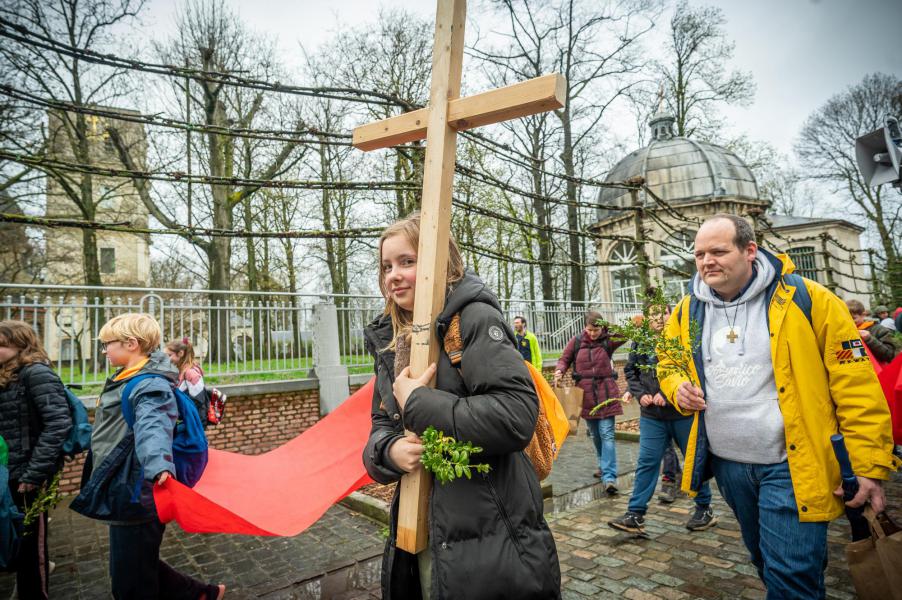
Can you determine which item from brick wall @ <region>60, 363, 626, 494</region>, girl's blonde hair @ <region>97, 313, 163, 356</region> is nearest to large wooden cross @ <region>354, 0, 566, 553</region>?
girl's blonde hair @ <region>97, 313, 163, 356</region>

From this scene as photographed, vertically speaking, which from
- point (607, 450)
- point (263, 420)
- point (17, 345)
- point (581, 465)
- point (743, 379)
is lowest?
point (581, 465)

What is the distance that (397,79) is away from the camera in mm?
15016

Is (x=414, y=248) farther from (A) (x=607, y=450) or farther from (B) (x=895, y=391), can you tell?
(A) (x=607, y=450)

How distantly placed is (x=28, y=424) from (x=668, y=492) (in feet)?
20.3

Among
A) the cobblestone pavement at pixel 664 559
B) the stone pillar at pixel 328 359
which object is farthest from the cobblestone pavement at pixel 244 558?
the stone pillar at pixel 328 359

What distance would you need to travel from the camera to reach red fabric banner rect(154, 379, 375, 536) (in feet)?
Result: 9.21

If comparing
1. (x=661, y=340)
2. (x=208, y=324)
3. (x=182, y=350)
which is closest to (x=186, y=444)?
(x=182, y=350)

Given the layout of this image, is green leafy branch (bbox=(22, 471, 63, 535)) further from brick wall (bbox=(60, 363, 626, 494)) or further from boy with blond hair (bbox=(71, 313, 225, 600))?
brick wall (bbox=(60, 363, 626, 494))

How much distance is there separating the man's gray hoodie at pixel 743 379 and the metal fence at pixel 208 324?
16.6ft

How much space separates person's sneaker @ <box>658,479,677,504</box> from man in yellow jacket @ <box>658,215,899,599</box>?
358 centimetres

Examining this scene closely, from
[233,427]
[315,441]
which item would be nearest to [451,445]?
[315,441]

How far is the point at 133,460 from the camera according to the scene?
120 inches

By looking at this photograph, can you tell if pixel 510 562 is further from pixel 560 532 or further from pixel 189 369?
pixel 189 369

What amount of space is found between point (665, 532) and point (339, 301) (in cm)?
755
